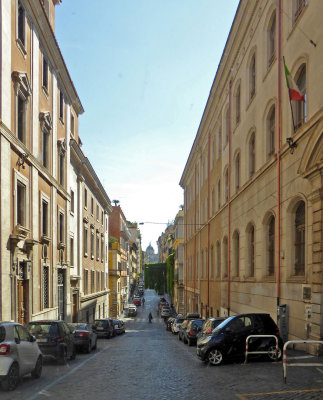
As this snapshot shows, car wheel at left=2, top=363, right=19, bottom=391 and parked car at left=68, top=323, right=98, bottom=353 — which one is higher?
car wheel at left=2, top=363, right=19, bottom=391

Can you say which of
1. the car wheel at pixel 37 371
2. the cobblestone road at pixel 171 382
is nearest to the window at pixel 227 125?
the cobblestone road at pixel 171 382

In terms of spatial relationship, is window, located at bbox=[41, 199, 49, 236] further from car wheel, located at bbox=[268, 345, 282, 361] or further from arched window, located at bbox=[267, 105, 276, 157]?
car wheel, located at bbox=[268, 345, 282, 361]

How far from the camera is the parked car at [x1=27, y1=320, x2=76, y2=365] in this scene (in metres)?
14.7

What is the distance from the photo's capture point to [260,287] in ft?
71.0

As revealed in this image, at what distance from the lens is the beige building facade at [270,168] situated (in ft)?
49.9

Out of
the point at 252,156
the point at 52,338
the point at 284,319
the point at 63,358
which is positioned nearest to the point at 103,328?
the point at 252,156

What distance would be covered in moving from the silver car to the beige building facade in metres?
8.11

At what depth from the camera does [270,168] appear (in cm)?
1995

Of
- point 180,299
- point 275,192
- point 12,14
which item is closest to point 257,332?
point 275,192

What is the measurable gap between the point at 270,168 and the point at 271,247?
352 cm

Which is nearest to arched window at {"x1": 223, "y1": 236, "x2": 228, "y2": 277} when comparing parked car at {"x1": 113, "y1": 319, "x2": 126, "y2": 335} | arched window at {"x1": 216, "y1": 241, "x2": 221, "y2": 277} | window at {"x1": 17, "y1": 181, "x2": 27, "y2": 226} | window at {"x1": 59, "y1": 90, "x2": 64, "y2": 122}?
arched window at {"x1": 216, "y1": 241, "x2": 221, "y2": 277}

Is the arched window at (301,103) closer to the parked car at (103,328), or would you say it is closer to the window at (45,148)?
the window at (45,148)

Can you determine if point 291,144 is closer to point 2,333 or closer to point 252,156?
point 252,156

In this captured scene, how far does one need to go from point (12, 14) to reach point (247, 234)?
48.6ft
